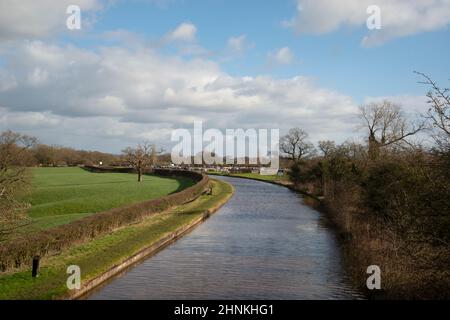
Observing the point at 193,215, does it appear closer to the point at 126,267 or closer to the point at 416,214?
the point at 126,267

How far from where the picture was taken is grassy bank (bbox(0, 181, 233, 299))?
50.1 feet

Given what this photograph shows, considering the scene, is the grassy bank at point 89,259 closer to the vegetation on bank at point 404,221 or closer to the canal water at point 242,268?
the canal water at point 242,268

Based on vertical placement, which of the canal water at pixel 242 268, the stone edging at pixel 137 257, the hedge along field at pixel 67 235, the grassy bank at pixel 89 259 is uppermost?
the hedge along field at pixel 67 235

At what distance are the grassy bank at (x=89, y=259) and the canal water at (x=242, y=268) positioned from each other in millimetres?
976

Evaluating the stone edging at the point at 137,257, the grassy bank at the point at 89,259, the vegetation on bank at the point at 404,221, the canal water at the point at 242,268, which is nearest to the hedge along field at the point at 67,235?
the grassy bank at the point at 89,259

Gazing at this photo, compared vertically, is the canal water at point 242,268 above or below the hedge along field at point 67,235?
below

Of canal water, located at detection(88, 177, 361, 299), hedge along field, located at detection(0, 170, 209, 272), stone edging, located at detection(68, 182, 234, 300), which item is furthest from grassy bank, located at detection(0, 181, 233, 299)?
canal water, located at detection(88, 177, 361, 299)

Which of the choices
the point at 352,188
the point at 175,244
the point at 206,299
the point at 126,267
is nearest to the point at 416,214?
the point at 206,299

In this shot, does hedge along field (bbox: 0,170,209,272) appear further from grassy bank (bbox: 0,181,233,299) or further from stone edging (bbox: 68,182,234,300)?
stone edging (bbox: 68,182,234,300)

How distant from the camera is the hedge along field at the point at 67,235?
18.3m

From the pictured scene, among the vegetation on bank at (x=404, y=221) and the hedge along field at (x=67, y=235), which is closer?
the vegetation on bank at (x=404, y=221)
